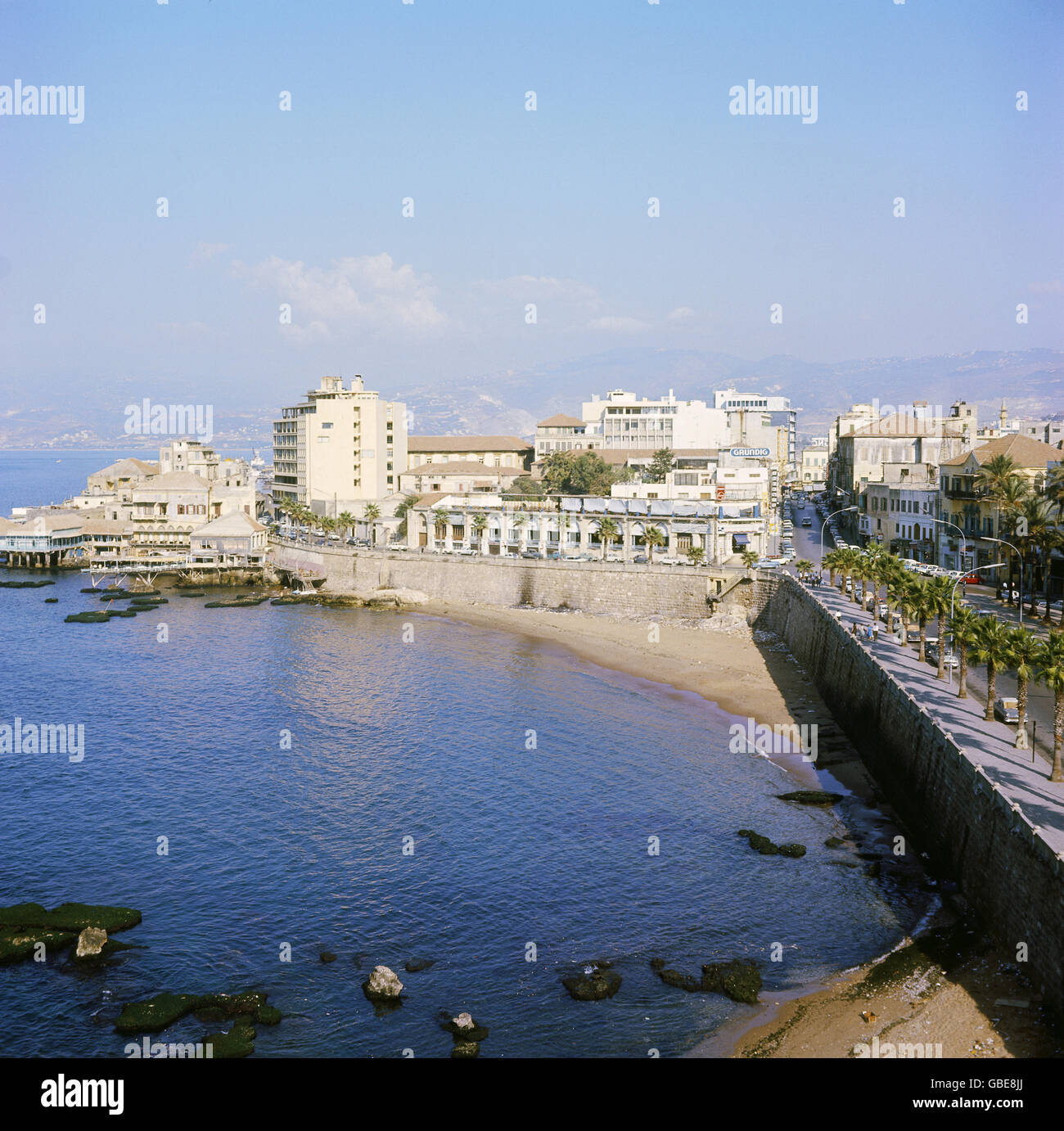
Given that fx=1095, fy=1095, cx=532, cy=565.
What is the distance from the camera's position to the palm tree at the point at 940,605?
4999 centimetres

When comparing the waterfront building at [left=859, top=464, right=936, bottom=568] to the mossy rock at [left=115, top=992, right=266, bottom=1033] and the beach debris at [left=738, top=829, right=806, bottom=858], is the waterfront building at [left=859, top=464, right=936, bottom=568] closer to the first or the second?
the beach debris at [left=738, top=829, right=806, bottom=858]

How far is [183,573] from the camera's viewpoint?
12044 centimetres

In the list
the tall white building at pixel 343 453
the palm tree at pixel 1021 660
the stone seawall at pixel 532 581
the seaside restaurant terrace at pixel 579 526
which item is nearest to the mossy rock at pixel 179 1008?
the palm tree at pixel 1021 660

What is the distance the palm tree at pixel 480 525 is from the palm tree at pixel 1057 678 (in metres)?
76.4

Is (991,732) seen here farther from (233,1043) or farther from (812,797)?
(233,1043)

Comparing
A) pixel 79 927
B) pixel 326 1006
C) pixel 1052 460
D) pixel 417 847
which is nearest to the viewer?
pixel 326 1006

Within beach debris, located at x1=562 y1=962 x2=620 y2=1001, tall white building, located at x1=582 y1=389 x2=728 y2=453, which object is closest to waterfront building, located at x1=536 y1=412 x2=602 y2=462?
tall white building, located at x1=582 y1=389 x2=728 y2=453

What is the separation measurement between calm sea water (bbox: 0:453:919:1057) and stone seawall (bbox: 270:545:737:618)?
20622mm

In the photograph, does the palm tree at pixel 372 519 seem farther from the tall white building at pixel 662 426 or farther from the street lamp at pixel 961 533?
the street lamp at pixel 961 533

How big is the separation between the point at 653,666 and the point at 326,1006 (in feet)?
147

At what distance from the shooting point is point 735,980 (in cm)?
3078

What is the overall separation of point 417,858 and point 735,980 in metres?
13.6
